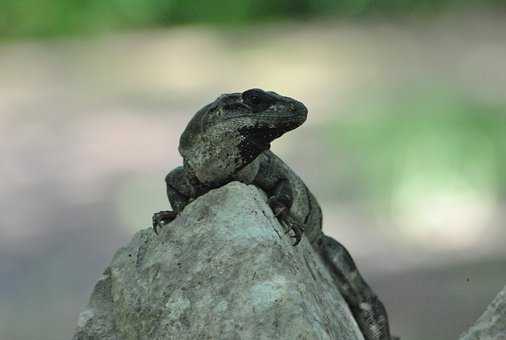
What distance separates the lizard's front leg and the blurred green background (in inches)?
125

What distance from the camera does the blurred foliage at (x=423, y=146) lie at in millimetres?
9867

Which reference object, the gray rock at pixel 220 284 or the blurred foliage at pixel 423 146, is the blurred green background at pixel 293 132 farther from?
the gray rock at pixel 220 284

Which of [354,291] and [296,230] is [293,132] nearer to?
[354,291]

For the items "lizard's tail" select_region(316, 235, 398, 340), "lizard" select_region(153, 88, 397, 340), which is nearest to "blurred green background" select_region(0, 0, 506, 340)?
"lizard's tail" select_region(316, 235, 398, 340)

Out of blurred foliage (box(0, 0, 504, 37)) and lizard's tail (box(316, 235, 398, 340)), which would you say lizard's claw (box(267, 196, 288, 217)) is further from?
blurred foliage (box(0, 0, 504, 37))

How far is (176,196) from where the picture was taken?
424 centimetres

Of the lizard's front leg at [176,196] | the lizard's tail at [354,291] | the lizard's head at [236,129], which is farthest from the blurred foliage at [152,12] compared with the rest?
the lizard's head at [236,129]

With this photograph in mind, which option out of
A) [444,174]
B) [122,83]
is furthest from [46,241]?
[122,83]

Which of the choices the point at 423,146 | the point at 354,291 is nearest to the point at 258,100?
the point at 354,291

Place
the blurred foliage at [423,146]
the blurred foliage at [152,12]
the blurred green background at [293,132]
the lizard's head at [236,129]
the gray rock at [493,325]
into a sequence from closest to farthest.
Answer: the lizard's head at [236,129] → the gray rock at [493,325] → the blurred green background at [293,132] → the blurred foliage at [423,146] → the blurred foliage at [152,12]

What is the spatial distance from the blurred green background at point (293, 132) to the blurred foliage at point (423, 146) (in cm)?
2

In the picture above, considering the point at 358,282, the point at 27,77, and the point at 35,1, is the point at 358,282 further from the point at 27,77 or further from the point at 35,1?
the point at 35,1

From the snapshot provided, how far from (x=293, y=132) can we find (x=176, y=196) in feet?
23.4

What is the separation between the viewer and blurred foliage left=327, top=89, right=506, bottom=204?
9867 mm
